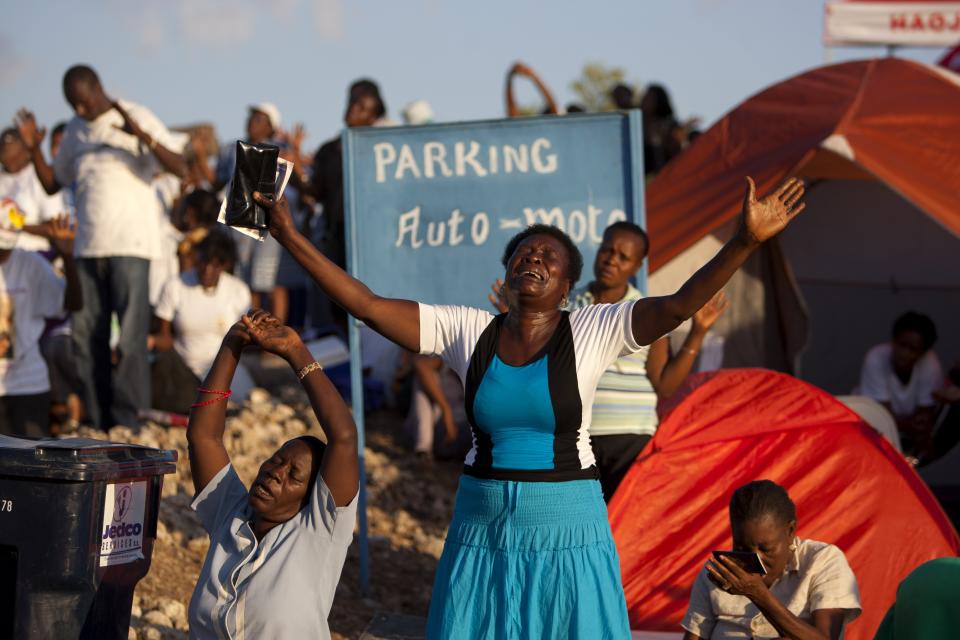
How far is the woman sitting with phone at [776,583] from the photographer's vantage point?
13.8 ft

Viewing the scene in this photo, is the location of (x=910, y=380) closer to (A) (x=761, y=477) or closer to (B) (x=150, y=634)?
(A) (x=761, y=477)

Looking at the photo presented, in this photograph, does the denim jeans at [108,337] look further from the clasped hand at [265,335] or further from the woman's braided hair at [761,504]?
the woman's braided hair at [761,504]

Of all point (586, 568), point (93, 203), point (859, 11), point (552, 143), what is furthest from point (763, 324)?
point (859, 11)

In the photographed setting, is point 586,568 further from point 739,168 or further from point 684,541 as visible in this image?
point 739,168

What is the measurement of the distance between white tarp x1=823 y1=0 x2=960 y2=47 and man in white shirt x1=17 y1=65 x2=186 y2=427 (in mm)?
12836

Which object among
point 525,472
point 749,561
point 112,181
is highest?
point 112,181

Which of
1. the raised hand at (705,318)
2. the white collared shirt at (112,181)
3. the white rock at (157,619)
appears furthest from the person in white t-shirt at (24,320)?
the raised hand at (705,318)

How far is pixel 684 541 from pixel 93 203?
13.7ft

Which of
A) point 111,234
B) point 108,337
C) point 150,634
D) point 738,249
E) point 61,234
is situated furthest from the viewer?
point 108,337

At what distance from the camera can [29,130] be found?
8.17m

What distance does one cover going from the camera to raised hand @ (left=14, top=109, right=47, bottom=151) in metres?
8.14

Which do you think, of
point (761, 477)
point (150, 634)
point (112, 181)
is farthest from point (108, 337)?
point (761, 477)

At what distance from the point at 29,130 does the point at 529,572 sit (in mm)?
5893

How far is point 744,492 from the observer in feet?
14.1
